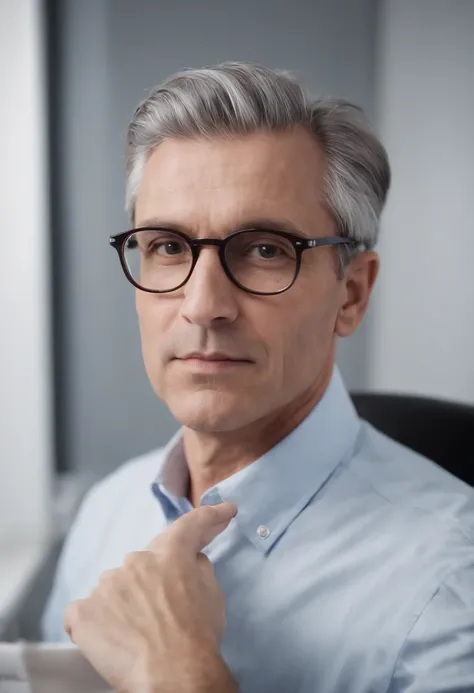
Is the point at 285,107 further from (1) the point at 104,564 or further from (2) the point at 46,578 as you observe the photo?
(2) the point at 46,578

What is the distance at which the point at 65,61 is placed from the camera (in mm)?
1132

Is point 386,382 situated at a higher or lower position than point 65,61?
lower

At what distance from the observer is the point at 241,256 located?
724mm

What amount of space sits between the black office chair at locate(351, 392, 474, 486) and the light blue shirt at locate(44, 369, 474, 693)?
5.1 inches

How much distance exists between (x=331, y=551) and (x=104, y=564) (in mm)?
347

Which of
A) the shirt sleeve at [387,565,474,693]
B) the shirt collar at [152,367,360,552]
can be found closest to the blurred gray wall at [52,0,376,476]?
the shirt collar at [152,367,360,552]

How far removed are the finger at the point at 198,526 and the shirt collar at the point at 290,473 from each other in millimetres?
71

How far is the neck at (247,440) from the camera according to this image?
79 cm

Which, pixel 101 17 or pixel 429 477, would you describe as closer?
pixel 429 477

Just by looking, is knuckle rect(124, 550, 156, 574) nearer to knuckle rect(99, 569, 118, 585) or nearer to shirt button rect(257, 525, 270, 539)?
knuckle rect(99, 569, 118, 585)

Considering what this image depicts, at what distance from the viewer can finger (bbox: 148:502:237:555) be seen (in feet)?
2.11

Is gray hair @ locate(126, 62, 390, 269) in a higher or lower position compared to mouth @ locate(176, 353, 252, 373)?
higher

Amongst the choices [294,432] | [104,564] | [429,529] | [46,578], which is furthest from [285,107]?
[46,578]

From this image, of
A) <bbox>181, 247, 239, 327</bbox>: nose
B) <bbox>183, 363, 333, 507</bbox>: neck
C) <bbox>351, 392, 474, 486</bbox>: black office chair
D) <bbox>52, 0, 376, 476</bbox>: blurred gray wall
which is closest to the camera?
<bbox>181, 247, 239, 327</bbox>: nose
